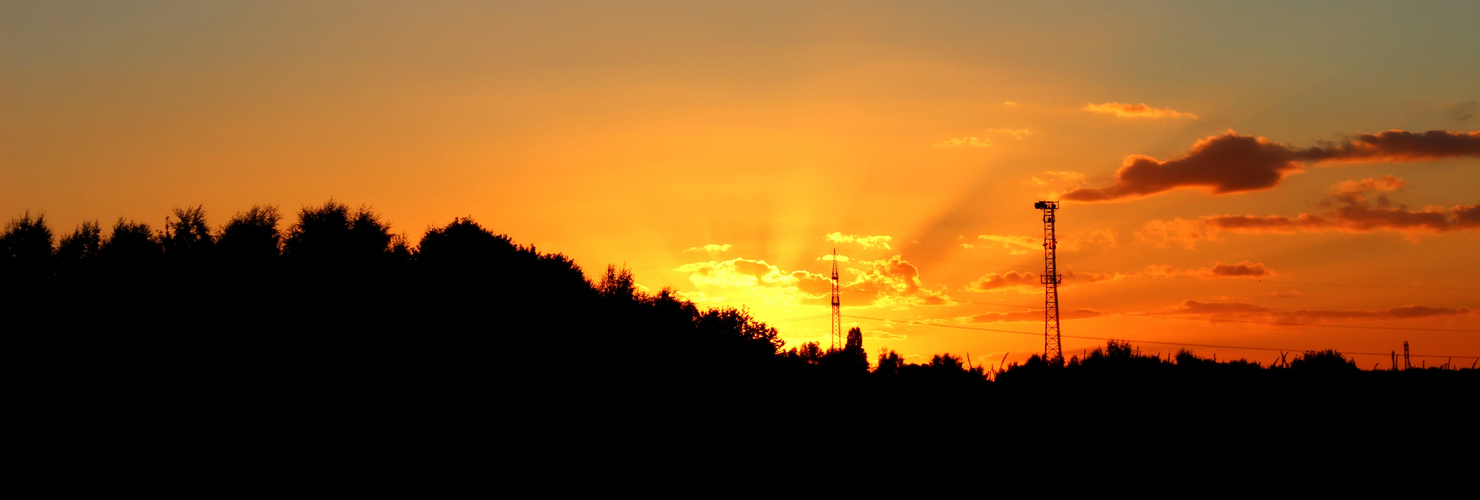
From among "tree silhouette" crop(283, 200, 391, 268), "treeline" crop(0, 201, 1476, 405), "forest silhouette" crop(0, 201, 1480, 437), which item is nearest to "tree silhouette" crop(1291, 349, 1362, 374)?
"forest silhouette" crop(0, 201, 1480, 437)

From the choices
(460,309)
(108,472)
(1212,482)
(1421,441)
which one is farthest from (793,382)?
(460,309)

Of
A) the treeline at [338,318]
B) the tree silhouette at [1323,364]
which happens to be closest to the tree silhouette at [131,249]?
the treeline at [338,318]

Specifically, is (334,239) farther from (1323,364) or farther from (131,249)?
(1323,364)

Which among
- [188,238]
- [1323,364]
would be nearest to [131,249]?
[188,238]

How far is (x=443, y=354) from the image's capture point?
6291 centimetres

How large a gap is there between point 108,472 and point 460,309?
32.5 metres

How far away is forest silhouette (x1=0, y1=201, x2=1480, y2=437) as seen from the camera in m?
21.8

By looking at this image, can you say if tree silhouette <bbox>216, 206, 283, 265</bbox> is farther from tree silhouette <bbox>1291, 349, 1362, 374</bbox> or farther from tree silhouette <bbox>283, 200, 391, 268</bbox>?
tree silhouette <bbox>1291, 349, 1362, 374</bbox>

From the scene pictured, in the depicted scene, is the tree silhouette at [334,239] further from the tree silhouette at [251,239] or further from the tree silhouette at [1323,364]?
the tree silhouette at [1323,364]

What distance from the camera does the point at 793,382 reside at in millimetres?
30891

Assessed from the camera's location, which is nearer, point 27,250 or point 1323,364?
point 1323,364

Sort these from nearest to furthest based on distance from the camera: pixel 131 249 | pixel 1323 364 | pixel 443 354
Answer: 1. pixel 1323 364
2. pixel 443 354
3. pixel 131 249

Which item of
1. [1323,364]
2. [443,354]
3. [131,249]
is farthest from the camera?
[131,249]

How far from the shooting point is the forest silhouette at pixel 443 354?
71.4ft
